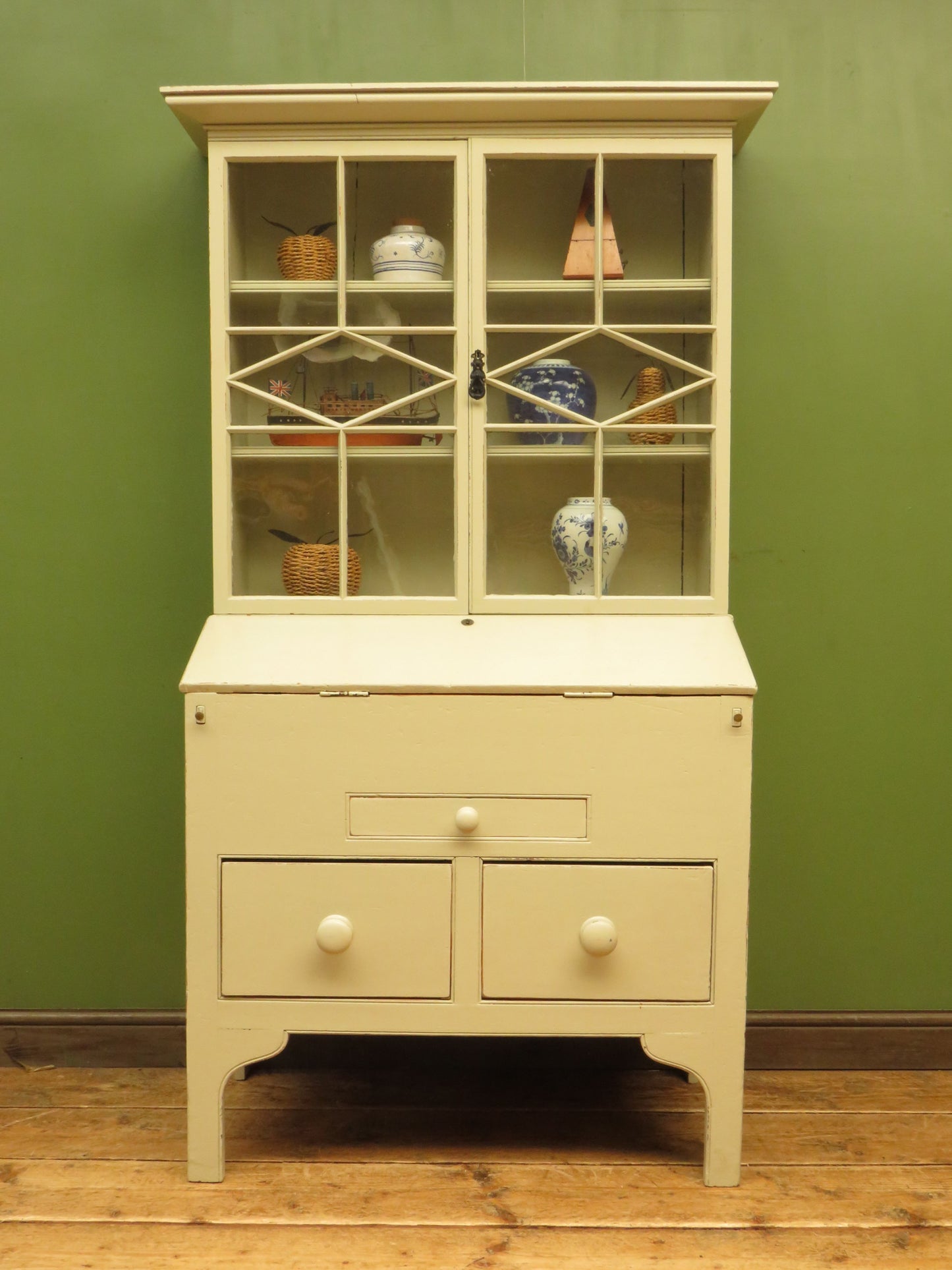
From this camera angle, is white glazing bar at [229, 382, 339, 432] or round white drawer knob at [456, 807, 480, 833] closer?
round white drawer knob at [456, 807, 480, 833]

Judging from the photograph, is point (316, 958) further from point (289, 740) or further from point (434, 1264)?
point (434, 1264)

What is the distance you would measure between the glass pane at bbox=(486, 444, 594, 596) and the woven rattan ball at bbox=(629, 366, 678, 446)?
113 millimetres

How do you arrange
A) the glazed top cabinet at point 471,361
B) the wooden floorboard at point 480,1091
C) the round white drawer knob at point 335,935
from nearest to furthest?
the round white drawer knob at point 335,935
the glazed top cabinet at point 471,361
the wooden floorboard at point 480,1091

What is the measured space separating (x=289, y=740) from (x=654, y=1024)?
79 centimetres

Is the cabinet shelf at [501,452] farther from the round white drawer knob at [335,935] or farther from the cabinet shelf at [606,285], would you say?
the round white drawer knob at [335,935]

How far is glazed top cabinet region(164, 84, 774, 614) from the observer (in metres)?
1.76

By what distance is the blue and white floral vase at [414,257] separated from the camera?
5.94 feet

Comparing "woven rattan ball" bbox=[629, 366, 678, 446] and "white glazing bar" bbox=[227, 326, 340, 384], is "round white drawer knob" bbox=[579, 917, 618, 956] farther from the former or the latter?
"white glazing bar" bbox=[227, 326, 340, 384]

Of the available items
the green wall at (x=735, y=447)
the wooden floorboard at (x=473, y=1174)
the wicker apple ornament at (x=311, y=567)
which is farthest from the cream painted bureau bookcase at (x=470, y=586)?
the green wall at (x=735, y=447)

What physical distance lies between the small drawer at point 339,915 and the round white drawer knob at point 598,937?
23cm

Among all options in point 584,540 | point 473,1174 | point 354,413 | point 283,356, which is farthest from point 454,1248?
point 283,356

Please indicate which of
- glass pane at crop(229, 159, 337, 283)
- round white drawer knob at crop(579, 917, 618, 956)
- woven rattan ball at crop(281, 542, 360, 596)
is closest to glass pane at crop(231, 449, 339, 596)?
woven rattan ball at crop(281, 542, 360, 596)

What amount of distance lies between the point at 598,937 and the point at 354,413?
3.49ft

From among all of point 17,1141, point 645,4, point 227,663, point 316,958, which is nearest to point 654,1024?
point 316,958
